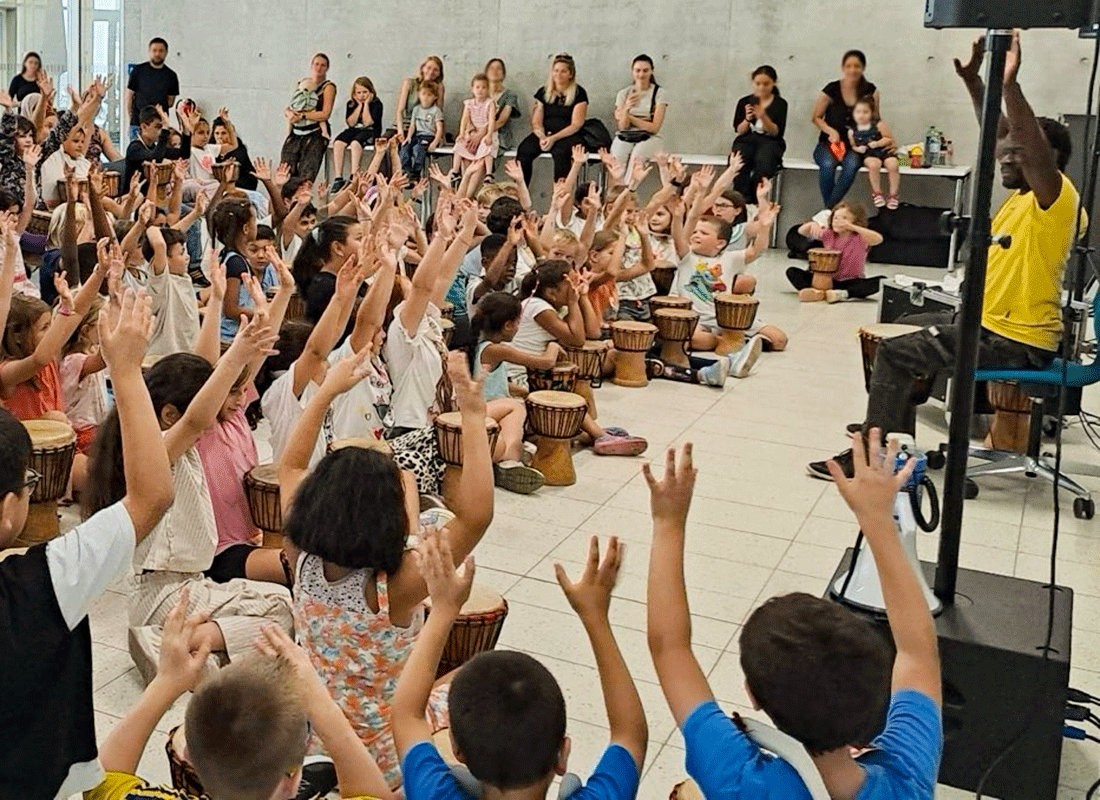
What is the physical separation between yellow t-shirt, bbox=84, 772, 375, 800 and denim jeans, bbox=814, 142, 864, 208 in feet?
33.1

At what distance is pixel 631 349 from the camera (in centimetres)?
661

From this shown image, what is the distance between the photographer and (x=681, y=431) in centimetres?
592

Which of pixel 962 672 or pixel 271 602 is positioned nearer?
pixel 962 672

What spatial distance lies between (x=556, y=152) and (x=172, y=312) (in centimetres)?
750

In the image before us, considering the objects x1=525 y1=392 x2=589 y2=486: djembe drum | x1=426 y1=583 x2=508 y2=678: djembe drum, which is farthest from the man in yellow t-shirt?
x1=426 y1=583 x2=508 y2=678: djembe drum

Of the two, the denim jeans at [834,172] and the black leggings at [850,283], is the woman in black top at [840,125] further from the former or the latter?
the black leggings at [850,283]

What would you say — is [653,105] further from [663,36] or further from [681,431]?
[681,431]

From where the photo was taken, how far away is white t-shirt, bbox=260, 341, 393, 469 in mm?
3863

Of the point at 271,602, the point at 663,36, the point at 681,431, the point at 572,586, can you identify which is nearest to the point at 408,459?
the point at 271,602

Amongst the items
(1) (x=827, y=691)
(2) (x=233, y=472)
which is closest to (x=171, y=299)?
(2) (x=233, y=472)

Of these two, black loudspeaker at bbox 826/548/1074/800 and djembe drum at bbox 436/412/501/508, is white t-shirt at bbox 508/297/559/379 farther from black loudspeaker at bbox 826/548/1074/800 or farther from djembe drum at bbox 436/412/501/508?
black loudspeaker at bbox 826/548/1074/800

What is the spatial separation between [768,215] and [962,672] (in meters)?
5.40

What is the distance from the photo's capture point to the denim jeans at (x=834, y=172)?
11242 millimetres

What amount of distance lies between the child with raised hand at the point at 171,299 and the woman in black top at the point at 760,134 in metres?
7.17
